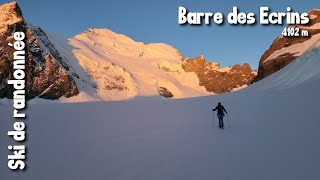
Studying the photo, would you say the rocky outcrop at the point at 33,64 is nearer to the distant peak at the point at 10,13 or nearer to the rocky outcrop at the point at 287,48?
the distant peak at the point at 10,13

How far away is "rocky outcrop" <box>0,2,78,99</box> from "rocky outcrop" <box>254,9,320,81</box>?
109 meters

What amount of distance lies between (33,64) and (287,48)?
123896 millimetres

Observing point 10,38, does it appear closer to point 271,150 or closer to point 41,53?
point 41,53

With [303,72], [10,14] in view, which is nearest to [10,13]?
[10,14]

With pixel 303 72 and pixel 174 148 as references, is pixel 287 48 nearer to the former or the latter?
pixel 303 72

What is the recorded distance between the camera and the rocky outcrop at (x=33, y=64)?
17012 cm

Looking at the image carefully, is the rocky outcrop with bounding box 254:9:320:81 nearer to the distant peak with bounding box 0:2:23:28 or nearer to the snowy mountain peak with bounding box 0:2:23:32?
the snowy mountain peak with bounding box 0:2:23:32

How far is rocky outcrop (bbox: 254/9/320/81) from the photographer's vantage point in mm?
105000

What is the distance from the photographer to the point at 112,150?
46.3 feet

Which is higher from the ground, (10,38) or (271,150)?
(10,38)

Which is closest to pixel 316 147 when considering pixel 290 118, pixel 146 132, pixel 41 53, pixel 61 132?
pixel 290 118

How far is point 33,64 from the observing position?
18200 centimetres

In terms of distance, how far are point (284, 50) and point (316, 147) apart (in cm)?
10816

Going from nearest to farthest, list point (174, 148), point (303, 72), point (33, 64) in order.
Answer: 1. point (174, 148)
2. point (303, 72)
3. point (33, 64)
